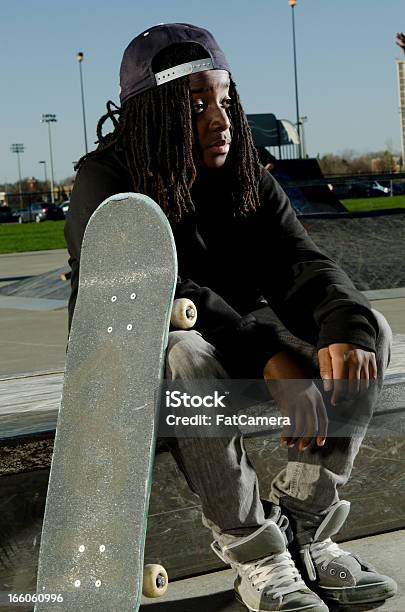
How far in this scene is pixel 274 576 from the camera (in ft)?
7.84

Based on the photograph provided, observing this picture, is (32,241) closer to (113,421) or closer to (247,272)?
(247,272)

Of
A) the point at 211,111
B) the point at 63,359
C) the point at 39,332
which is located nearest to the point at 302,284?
the point at 211,111

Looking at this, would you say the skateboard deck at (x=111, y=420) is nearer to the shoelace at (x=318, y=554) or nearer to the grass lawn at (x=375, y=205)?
the shoelace at (x=318, y=554)

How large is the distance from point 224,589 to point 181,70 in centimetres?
134

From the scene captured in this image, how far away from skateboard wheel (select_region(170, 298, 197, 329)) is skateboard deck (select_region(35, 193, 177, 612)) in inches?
2.6

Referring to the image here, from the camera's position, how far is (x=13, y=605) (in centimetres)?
245

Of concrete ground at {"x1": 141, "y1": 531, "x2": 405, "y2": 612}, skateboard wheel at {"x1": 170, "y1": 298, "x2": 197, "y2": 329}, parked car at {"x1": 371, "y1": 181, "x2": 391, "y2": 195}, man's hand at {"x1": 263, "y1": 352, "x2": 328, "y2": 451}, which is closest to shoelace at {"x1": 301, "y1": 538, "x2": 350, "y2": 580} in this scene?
concrete ground at {"x1": 141, "y1": 531, "x2": 405, "y2": 612}

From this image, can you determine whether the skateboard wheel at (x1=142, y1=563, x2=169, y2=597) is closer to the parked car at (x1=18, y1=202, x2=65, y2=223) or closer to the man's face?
the man's face

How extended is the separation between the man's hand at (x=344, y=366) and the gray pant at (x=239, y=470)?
0.13 metres

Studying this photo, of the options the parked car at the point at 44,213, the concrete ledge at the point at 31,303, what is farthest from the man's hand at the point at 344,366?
the parked car at the point at 44,213

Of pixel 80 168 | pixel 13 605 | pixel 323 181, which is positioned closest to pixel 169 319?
pixel 80 168

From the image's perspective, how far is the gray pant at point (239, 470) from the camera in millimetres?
2268

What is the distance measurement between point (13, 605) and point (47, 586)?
0.32m

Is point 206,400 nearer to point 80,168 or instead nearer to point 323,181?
point 80,168
